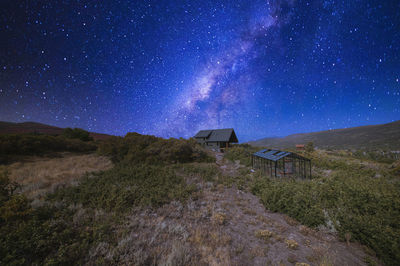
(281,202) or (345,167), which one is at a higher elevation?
(345,167)

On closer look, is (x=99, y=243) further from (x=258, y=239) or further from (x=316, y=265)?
(x=316, y=265)

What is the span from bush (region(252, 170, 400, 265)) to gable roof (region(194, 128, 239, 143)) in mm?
23595

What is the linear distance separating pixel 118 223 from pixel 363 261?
8.63m

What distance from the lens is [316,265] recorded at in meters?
3.85

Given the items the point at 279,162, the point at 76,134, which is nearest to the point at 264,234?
the point at 279,162

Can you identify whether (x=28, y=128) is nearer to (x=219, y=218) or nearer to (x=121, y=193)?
(x=121, y=193)

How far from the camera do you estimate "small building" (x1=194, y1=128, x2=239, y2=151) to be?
31547 mm

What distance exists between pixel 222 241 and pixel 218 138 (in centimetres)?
2833

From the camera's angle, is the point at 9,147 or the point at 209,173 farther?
the point at 9,147

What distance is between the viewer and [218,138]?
107 feet

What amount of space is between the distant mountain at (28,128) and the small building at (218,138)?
2124cm

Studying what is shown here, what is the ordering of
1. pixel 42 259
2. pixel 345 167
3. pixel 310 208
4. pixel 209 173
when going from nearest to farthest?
pixel 42 259, pixel 310 208, pixel 209 173, pixel 345 167

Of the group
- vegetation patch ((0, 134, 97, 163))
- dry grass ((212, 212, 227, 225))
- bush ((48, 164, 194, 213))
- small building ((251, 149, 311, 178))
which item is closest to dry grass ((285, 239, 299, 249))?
dry grass ((212, 212, 227, 225))

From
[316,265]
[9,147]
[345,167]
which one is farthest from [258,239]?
[9,147]
